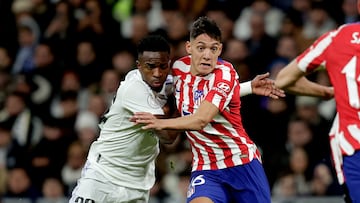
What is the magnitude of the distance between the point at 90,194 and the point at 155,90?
3.22 feet

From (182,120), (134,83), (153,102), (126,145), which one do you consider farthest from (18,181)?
(182,120)

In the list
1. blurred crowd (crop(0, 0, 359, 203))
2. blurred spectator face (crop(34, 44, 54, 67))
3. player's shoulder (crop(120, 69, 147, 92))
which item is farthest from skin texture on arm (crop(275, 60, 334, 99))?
blurred spectator face (crop(34, 44, 54, 67))

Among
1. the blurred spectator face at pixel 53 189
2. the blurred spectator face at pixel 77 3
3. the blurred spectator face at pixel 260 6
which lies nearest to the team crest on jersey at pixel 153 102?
the blurred spectator face at pixel 53 189

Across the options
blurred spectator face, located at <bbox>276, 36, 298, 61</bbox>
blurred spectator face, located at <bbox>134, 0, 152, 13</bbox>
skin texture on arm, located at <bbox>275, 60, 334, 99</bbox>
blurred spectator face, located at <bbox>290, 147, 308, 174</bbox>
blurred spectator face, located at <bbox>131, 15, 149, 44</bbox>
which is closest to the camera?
skin texture on arm, located at <bbox>275, 60, 334, 99</bbox>

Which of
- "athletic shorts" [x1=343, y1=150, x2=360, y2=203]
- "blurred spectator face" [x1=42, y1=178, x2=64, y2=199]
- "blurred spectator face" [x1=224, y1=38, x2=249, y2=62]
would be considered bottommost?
"blurred spectator face" [x1=42, y1=178, x2=64, y2=199]

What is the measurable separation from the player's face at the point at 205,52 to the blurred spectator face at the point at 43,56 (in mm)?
5540

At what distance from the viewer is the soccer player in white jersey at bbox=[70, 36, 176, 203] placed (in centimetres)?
734

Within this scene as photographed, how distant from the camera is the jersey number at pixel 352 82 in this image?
5.95m

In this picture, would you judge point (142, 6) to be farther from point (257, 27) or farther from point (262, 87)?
point (262, 87)

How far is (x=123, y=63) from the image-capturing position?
1220cm

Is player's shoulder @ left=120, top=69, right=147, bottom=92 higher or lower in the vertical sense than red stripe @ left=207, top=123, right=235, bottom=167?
higher

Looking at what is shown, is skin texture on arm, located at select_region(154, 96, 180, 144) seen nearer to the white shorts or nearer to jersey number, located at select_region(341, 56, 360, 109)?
the white shorts

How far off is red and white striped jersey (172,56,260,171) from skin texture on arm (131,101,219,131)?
0.26 meters

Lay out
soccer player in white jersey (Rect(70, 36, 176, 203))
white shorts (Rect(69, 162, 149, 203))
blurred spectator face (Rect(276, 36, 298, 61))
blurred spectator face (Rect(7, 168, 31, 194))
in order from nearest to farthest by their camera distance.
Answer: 1. soccer player in white jersey (Rect(70, 36, 176, 203))
2. white shorts (Rect(69, 162, 149, 203))
3. blurred spectator face (Rect(7, 168, 31, 194))
4. blurred spectator face (Rect(276, 36, 298, 61))
